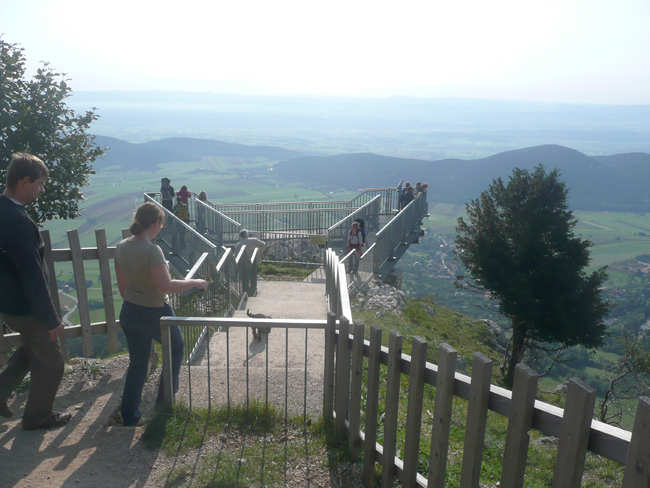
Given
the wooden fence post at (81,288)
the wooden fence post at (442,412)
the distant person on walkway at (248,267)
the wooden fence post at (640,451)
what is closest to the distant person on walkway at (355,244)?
the distant person on walkway at (248,267)

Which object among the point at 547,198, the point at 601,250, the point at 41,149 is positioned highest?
the point at 41,149

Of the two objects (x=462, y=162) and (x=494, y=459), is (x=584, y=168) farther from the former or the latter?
(x=494, y=459)

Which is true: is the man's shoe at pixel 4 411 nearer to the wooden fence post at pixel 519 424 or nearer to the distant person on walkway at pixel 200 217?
the wooden fence post at pixel 519 424

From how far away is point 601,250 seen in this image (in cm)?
12169

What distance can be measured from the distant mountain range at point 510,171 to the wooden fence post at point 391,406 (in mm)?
172084

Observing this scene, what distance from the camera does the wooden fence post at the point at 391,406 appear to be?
3256 mm

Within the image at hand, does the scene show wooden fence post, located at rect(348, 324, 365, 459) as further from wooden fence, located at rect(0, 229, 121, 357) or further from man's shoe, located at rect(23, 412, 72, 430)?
wooden fence, located at rect(0, 229, 121, 357)

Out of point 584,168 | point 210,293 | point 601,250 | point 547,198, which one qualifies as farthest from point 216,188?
point 210,293

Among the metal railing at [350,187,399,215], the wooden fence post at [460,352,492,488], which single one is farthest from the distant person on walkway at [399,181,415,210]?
the wooden fence post at [460,352,492,488]

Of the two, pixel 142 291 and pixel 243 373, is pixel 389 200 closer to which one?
pixel 243 373

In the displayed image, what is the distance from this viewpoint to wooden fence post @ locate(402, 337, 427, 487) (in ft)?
9.80

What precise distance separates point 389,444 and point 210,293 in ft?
15.2

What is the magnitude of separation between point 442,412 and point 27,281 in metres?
2.92

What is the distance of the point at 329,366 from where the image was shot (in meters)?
4.23
